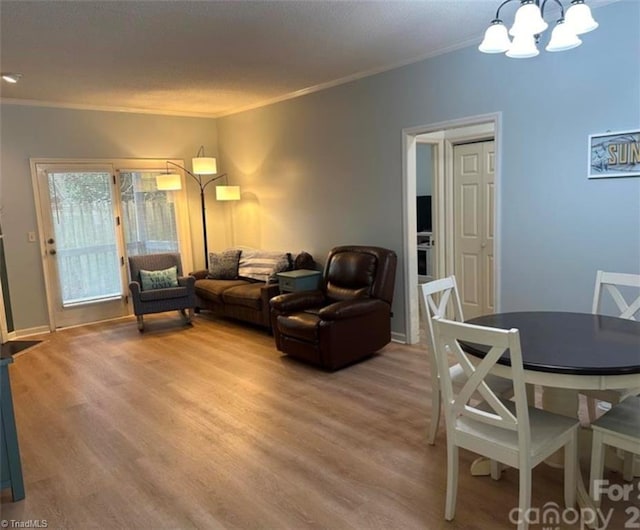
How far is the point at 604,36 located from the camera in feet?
10.3

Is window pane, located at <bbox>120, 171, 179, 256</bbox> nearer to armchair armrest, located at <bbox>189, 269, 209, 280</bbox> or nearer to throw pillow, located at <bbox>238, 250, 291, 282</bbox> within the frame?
armchair armrest, located at <bbox>189, 269, 209, 280</bbox>

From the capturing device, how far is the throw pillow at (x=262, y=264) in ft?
18.4

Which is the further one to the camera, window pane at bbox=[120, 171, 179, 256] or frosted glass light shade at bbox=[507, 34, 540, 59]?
window pane at bbox=[120, 171, 179, 256]

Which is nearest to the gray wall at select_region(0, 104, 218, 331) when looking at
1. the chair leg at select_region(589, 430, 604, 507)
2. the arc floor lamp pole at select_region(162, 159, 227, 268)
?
the arc floor lamp pole at select_region(162, 159, 227, 268)

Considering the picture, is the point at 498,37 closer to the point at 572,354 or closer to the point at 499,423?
the point at 572,354

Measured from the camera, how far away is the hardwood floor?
7.51 feet

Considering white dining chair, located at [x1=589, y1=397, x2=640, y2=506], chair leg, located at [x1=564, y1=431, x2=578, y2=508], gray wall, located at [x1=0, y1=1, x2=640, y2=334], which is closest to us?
white dining chair, located at [x1=589, y1=397, x2=640, y2=506]

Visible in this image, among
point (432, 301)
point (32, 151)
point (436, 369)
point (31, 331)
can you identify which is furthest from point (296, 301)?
point (32, 151)

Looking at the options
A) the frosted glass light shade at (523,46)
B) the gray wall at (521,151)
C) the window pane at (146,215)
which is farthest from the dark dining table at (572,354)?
the window pane at (146,215)

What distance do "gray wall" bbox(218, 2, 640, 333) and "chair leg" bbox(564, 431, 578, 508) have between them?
1.57 m

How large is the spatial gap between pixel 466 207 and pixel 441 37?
1.90m

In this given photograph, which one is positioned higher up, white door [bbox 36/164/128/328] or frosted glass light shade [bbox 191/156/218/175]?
frosted glass light shade [bbox 191/156/218/175]

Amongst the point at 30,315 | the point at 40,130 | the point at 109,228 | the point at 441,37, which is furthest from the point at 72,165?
the point at 441,37

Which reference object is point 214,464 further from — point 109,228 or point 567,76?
point 109,228
